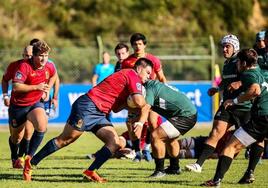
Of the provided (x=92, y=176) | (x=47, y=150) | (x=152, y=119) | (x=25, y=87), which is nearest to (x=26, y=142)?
(x=25, y=87)

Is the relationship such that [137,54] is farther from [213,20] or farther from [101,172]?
[213,20]

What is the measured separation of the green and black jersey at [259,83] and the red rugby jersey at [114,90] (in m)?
1.42

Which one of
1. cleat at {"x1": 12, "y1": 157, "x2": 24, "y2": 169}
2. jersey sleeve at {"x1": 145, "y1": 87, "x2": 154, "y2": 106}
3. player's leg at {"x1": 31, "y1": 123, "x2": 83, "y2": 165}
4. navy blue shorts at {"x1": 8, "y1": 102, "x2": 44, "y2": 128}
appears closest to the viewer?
player's leg at {"x1": 31, "y1": 123, "x2": 83, "y2": 165}

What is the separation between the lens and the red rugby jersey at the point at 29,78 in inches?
500

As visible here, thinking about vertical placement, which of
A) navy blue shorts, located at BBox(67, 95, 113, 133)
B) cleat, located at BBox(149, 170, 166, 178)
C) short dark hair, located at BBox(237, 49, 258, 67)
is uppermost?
short dark hair, located at BBox(237, 49, 258, 67)

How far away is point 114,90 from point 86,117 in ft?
1.74

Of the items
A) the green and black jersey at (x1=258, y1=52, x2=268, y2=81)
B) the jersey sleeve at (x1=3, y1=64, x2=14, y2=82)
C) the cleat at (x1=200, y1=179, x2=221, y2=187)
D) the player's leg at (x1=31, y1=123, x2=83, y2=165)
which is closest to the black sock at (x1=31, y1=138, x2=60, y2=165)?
the player's leg at (x1=31, y1=123, x2=83, y2=165)

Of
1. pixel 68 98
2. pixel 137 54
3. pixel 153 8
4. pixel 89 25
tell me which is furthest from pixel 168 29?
pixel 137 54

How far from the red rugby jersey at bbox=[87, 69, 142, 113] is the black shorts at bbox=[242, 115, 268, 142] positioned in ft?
5.14

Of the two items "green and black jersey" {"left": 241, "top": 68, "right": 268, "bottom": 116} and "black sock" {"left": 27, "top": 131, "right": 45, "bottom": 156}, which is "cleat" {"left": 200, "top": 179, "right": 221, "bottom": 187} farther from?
"black sock" {"left": 27, "top": 131, "right": 45, "bottom": 156}

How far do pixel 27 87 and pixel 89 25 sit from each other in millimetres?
28118

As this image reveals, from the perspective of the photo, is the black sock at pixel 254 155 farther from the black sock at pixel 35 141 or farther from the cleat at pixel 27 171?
the black sock at pixel 35 141

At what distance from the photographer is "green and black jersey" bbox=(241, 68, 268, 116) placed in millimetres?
11055

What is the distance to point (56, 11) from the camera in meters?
40.5
